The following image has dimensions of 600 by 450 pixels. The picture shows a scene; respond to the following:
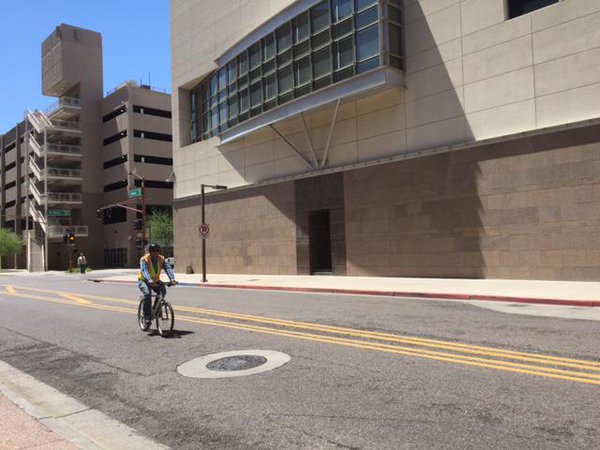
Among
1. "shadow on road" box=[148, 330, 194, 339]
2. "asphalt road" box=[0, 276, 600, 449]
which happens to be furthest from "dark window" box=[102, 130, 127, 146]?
"shadow on road" box=[148, 330, 194, 339]

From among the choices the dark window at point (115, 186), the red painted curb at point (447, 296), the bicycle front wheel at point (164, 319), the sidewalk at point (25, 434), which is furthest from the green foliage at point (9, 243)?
the sidewalk at point (25, 434)

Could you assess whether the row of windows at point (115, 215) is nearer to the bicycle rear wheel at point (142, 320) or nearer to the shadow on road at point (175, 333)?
the bicycle rear wheel at point (142, 320)

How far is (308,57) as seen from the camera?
2592 centimetres

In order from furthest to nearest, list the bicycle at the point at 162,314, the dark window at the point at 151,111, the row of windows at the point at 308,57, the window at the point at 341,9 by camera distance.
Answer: the dark window at the point at 151,111 → the window at the point at 341,9 → the row of windows at the point at 308,57 → the bicycle at the point at 162,314

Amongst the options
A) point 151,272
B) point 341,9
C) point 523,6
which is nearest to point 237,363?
point 151,272

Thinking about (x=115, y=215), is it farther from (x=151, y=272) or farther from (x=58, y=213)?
(x=151, y=272)

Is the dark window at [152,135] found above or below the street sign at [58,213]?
above

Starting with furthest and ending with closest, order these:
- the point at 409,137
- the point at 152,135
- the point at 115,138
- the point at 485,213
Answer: the point at 115,138
the point at 152,135
the point at 409,137
the point at 485,213

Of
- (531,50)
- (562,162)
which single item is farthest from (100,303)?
(531,50)

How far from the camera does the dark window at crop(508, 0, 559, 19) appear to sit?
19556 mm

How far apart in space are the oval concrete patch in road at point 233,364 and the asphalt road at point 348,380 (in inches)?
6.6

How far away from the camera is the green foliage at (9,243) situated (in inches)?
2816

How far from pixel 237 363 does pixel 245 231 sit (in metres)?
25.1

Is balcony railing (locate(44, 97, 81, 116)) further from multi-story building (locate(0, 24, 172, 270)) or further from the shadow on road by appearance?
the shadow on road
